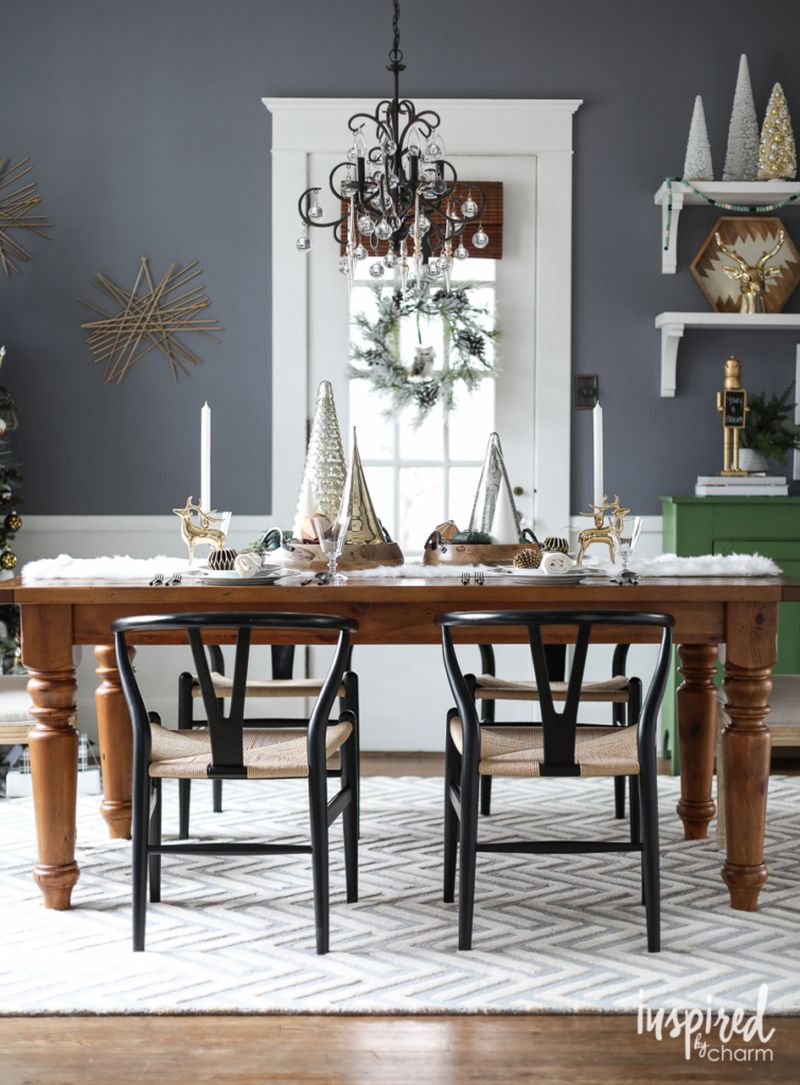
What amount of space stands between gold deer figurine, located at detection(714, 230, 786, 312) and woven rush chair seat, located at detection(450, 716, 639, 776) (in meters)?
2.38

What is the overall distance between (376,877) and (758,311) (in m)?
2.73

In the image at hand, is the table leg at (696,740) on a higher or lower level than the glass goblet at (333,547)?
lower

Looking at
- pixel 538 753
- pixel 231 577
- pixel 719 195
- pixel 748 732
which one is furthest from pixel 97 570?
pixel 719 195

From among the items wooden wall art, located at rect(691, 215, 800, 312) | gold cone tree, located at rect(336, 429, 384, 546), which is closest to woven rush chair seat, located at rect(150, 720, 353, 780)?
gold cone tree, located at rect(336, 429, 384, 546)

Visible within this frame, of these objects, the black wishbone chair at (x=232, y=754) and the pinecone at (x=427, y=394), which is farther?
the pinecone at (x=427, y=394)

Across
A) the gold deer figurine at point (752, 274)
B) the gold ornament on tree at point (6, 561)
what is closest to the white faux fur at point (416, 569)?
the gold ornament on tree at point (6, 561)

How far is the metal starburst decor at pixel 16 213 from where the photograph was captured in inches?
185

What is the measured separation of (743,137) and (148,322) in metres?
2.37

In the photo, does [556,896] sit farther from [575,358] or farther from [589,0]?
[589,0]

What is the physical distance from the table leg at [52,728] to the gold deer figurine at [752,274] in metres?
3.00

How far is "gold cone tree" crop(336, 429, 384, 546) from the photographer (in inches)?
124

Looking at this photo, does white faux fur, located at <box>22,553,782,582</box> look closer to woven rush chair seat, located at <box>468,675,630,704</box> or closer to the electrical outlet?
woven rush chair seat, located at <box>468,675,630,704</box>

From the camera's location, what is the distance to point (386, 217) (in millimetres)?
2951

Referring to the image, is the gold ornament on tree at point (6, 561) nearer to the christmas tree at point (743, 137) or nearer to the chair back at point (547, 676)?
the chair back at point (547, 676)
